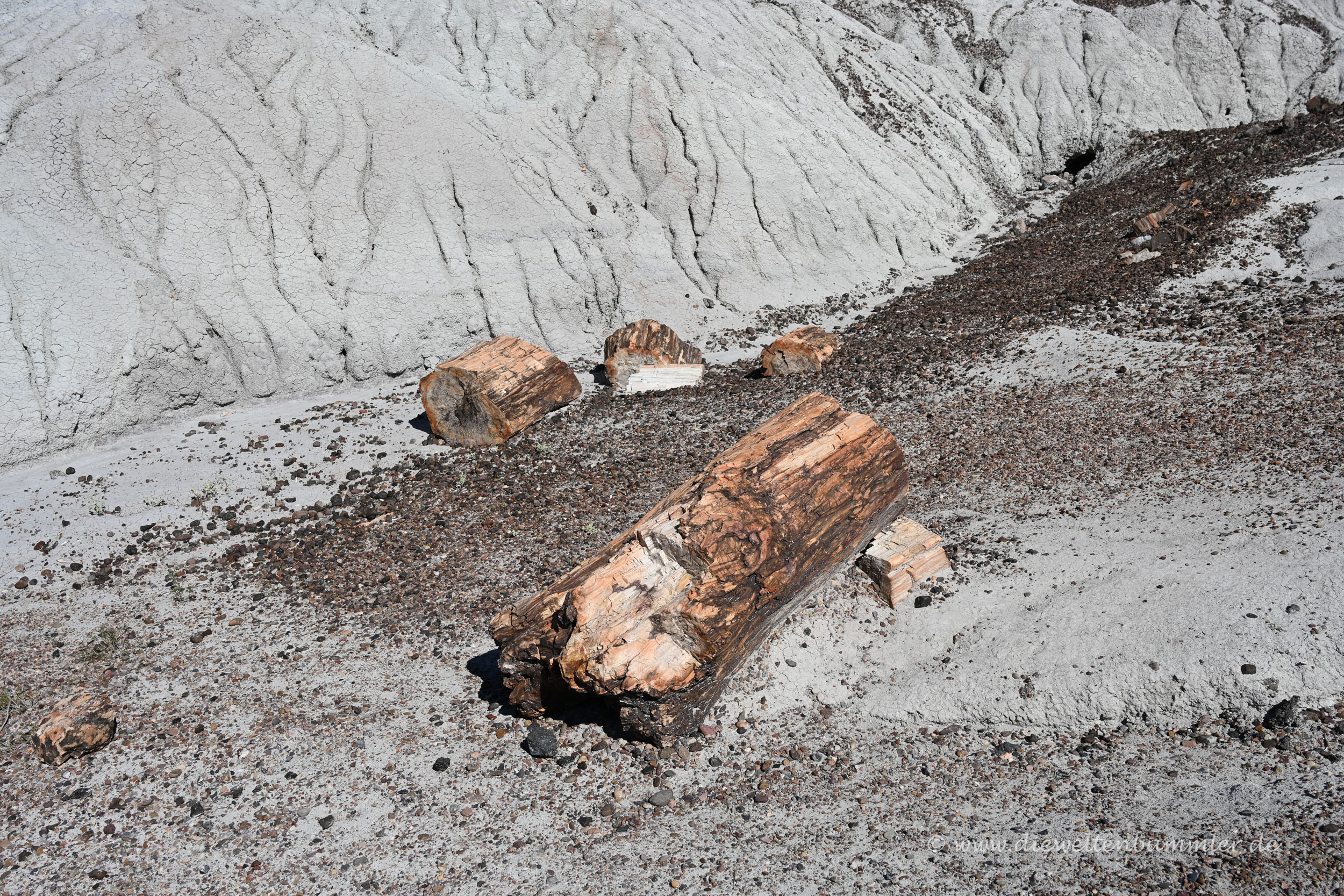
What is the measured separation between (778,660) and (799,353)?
21.3 feet

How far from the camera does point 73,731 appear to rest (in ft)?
16.2

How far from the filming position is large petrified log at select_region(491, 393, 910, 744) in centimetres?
435

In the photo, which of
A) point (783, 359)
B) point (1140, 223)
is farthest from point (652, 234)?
point (1140, 223)

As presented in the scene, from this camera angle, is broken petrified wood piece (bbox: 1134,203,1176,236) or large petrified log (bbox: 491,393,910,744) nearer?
Answer: large petrified log (bbox: 491,393,910,744)

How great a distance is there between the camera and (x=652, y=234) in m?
14.5

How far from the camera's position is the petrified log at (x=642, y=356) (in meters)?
11.2

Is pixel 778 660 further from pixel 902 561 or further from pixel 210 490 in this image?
pixel 210 490

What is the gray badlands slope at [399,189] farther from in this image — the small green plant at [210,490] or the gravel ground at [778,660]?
the small green plant at [210,490]

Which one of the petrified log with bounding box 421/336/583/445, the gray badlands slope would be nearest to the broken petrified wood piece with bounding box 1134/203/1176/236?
the gray badlands slope

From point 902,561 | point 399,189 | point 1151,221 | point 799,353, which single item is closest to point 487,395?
point 799,353

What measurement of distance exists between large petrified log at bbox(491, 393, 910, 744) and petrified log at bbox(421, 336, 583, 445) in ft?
16.1

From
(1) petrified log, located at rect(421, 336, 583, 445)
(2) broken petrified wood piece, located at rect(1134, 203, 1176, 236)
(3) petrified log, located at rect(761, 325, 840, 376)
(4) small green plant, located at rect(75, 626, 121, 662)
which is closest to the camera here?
(4) small green plant, located at rect(75, 626, 121, 662)

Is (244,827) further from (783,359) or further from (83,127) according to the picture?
(83,127)

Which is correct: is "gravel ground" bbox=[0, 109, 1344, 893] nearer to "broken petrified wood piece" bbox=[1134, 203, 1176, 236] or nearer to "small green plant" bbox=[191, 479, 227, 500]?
"small green plant" bbox=[191, 479, 227, 500]
